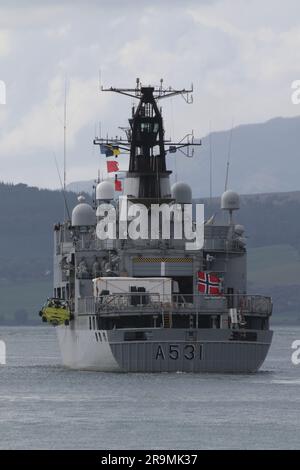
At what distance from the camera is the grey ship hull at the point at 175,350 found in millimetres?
92562

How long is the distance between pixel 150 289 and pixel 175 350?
542 cm

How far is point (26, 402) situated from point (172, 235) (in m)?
23.3

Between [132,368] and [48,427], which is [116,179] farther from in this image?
[48,427]

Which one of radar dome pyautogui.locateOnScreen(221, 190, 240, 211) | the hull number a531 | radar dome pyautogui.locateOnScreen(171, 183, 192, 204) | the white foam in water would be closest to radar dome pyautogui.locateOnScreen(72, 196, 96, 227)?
radar dome pyautogui.locateOnScreen(171, 183, 192, 204)

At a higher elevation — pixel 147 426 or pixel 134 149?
pixel 134 149

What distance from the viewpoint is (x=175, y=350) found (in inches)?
3652

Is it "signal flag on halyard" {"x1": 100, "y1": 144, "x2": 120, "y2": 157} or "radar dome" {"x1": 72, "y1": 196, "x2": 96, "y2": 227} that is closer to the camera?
"radar dome" {"x1": 72, "y1": 196, "x2": 96, "y2": 227}

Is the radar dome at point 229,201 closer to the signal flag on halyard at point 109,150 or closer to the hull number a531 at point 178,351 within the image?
the signal flag on halyard at point 109,150

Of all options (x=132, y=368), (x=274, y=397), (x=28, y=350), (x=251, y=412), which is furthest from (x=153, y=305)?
(x=28, y=350)

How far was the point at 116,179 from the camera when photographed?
11225 cm

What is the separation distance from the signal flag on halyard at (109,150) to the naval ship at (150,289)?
88 millimetres

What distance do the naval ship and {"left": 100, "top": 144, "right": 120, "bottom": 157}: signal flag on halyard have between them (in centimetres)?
9

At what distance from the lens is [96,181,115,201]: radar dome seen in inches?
4373

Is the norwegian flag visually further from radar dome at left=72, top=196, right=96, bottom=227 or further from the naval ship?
radar dome at left=72, top=196, right=96, bottom=227
